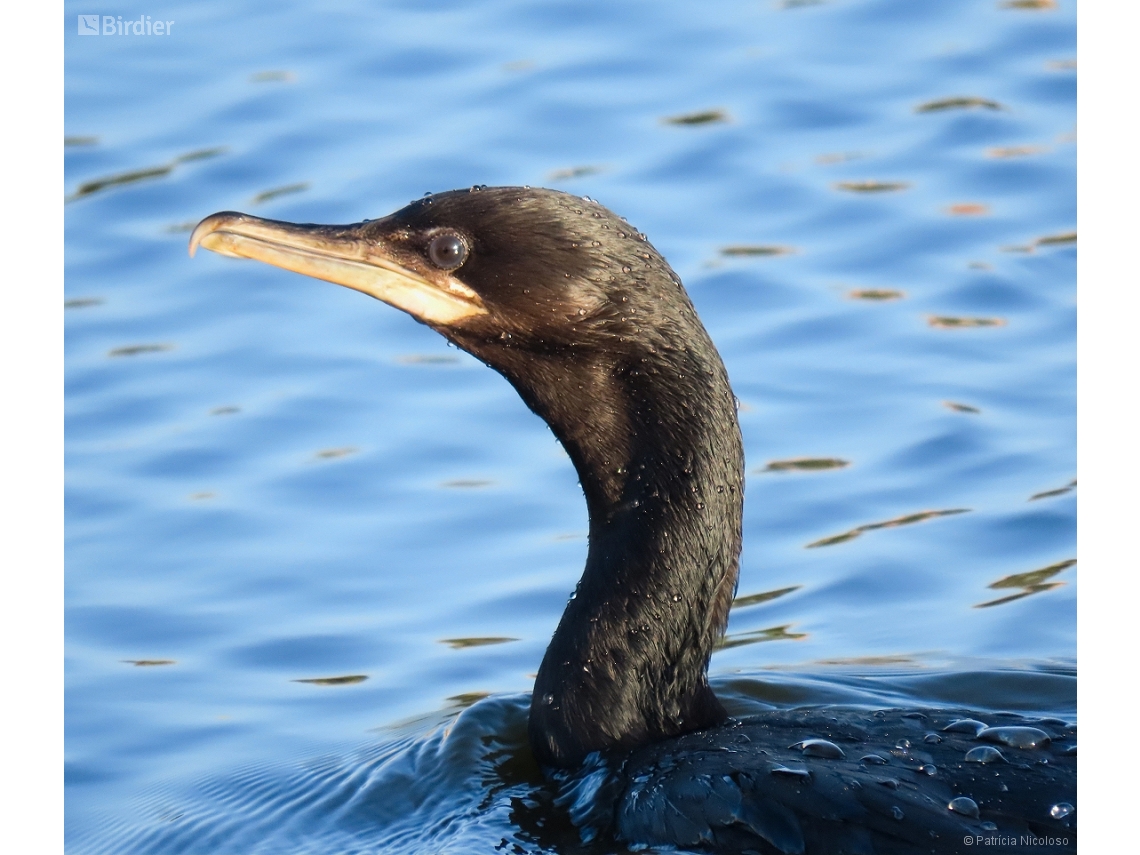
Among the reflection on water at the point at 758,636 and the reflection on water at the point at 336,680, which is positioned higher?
the reflection on water at the point at 758,636

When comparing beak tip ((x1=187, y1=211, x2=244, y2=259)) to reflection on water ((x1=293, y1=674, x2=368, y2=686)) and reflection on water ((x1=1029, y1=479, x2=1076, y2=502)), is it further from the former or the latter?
reflection on water ((x1=1029, y1=479, x2=1076, y2=502))

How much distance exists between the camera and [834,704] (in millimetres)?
6484

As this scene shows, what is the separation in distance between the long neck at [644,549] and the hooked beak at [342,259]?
0.32m

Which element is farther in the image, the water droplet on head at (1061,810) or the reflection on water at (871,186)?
the reflection on water at (871,186)

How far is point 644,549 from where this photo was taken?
584 cm

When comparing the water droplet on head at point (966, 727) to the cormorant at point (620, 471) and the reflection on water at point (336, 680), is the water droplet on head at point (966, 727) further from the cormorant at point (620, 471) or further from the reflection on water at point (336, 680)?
the reflection on water at point (336, 680)

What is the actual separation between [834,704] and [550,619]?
131 centimetres

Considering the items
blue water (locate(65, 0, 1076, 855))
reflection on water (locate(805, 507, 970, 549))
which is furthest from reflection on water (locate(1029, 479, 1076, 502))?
reflection on water (locate(805, 507, 970, 549))

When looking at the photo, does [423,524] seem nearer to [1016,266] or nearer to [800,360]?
[800,360]

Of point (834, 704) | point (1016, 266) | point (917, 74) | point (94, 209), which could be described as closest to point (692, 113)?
point (917, 74)

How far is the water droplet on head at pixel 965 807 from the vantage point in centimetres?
486

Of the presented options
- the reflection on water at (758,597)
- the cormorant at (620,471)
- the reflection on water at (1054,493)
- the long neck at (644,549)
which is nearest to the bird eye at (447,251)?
the cormorant at (620,471)
